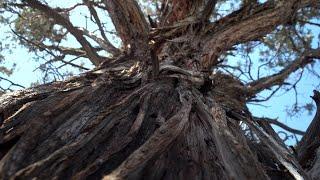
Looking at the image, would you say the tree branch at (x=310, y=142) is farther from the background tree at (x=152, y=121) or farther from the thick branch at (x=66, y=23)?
the thick branch at (x=66, y=23)

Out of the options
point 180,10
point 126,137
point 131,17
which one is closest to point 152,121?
point 126,137

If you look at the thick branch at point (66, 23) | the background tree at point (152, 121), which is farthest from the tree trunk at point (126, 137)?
the thick branch at point (66, 23)

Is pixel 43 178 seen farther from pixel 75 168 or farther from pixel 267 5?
pixel 267 5

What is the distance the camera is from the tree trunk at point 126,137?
1.30 m

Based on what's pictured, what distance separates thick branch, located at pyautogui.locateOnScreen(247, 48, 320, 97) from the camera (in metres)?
4.13

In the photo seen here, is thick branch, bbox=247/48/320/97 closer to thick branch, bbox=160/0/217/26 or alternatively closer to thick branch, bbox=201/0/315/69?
thick branch, bbox=201/0/315/69

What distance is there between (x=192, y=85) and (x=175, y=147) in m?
0.79

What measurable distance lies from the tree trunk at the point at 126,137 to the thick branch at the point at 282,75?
6.58 ft

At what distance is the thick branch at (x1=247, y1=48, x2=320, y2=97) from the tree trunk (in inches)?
78.9

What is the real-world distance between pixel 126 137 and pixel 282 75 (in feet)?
10.3

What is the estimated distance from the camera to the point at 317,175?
2023 mm

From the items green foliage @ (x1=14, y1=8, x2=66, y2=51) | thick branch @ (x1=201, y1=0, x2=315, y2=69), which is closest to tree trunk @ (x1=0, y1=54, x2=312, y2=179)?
thick branch @ (x1=201, y1=0, x2=315, y2=69)

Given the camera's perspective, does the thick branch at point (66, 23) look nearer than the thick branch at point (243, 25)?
No

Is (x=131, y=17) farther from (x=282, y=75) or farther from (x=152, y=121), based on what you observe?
(x=282, y=75)
